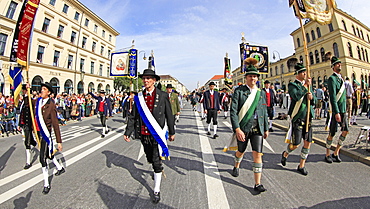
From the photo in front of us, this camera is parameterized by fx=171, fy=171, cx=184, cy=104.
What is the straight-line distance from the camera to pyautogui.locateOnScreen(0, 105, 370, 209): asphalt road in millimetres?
2482

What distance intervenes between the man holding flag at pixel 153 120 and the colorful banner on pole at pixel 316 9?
12.4ft

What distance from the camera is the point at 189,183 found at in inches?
120

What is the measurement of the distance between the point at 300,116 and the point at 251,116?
143cm

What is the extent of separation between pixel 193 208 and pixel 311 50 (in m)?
48.5

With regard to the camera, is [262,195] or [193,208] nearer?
[193,208]

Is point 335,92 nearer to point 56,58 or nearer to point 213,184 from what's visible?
point 213,184

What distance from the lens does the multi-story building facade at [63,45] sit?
20.2 m

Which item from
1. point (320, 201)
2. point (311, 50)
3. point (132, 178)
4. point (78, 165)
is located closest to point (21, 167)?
point (78, 165)

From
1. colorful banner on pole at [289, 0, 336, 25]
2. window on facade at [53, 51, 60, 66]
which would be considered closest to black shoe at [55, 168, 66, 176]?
colorful banner on pole at [289, 0, 336, 25]

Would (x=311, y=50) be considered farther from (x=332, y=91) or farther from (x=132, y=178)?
(x=132, y=178)

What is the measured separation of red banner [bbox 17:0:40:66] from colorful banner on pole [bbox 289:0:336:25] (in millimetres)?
6301

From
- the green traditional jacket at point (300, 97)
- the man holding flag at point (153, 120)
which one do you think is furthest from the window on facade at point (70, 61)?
the green traditional jacket at point (300, 97)

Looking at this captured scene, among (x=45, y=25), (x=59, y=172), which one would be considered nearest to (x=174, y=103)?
(x=59, y=172)

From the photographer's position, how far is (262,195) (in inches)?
104
